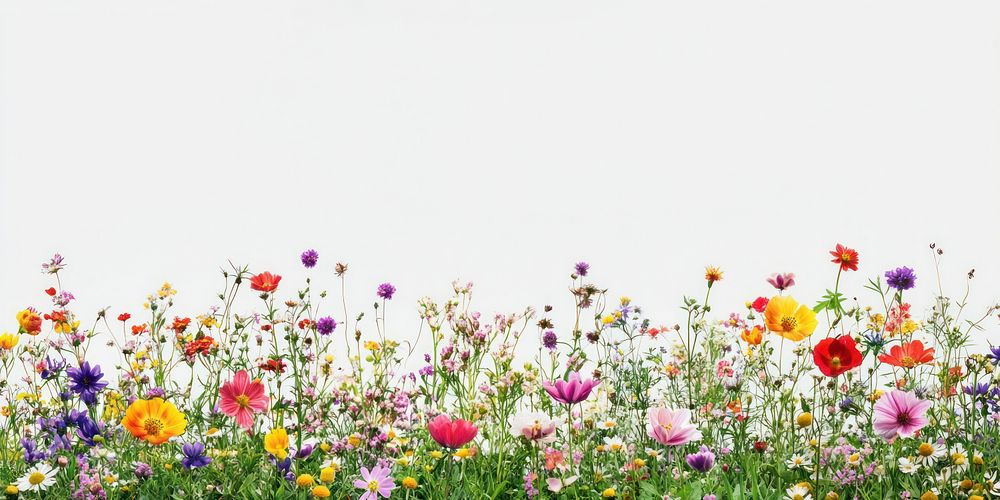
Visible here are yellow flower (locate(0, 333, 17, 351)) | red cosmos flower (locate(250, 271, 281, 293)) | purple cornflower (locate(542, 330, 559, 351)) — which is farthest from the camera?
purple cornflower (locate(542, 330, 559, 351))

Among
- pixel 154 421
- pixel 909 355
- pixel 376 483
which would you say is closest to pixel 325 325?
pixel 154 421

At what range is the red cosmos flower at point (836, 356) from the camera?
223cm

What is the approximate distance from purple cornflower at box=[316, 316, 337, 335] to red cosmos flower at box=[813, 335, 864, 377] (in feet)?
7.22

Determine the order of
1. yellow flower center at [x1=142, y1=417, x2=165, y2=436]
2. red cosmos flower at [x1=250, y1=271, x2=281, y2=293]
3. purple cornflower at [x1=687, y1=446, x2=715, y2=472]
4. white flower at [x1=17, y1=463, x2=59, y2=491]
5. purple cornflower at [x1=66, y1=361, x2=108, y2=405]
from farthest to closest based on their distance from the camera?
red cosmos flower at [x1=250, y1=271, x2=281, y2=293]
purple cornflower at [x1=66, y1=361, x2=108, y2=405]
white flower at [x1=17, y1=463, x2=59, y2=491]
yellow flower center at [x1=142, y1=417, x2=165, y2=436]
purple cornflower at [x1=687, y1=446, x2=715, y2=472]

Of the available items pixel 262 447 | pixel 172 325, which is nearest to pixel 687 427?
pixel 262 447

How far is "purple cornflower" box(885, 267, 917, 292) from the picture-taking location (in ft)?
11.9

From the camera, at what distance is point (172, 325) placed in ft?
12.3

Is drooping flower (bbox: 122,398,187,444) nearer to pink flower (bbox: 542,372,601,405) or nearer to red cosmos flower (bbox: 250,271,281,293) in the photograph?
red cosmos flower (bbox: 250,271,281,293)

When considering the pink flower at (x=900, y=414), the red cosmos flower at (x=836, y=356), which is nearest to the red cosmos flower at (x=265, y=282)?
the red cosmos flower at (x=836, y=356)

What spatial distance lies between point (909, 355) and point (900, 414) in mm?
981

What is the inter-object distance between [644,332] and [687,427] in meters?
1.85

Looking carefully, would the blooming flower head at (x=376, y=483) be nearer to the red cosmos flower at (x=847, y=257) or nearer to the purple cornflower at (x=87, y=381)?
the purple cornflower at (x=87, y=381)

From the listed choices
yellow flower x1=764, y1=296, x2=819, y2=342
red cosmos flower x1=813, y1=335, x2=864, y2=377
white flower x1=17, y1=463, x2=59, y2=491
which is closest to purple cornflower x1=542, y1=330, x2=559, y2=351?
yellow flower x1=764, y1=296, x2=819, y2=342

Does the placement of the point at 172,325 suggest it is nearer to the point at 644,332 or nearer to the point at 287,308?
the point at 287,308
